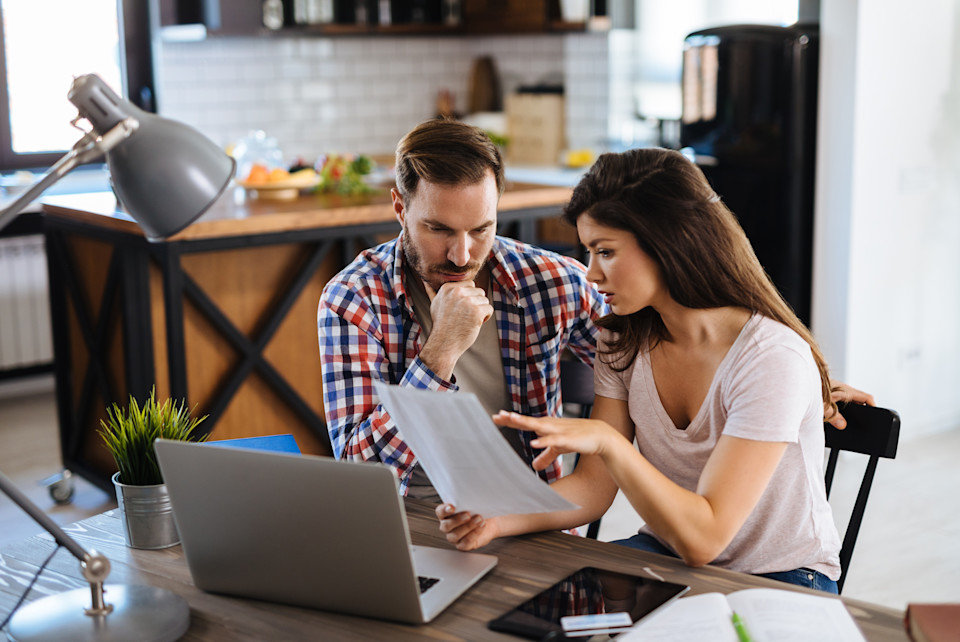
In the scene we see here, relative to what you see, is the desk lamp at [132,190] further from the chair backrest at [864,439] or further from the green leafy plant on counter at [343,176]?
the green leafy plant on counter at [343,176]

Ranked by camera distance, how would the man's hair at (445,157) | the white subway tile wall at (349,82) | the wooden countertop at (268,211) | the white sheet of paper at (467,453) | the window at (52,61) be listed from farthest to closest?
the white subway tile wall at (349,82), the window at (52,61), the wooden countertop at (268,211), the man's hair at (445,157), the white sheet of paper at (467,453)

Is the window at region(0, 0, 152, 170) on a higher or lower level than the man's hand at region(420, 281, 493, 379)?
higher

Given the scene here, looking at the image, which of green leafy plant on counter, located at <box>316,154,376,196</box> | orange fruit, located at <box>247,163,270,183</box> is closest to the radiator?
orange fruit, located at <box>247,163,270,183</box>

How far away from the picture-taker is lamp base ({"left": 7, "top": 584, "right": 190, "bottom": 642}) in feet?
4.08

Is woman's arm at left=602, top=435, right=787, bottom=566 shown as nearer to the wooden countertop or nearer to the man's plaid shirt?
the man's plaid shirt

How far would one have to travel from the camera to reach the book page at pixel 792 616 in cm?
122

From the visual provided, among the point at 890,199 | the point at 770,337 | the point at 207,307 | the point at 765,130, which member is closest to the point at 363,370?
the point at 770,337

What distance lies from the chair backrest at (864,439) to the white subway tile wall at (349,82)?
4346 mm

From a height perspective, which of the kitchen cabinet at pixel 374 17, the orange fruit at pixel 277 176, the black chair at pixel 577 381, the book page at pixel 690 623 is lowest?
the book page at pixel 690 623

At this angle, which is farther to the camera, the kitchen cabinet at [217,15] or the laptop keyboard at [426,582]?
the kitchen cabinet at [217,15]

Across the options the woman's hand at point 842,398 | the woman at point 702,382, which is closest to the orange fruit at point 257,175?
the woman at point 702,382

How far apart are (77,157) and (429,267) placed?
93 centimetres

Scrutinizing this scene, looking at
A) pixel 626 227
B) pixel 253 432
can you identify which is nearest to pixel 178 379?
pixel 253 432

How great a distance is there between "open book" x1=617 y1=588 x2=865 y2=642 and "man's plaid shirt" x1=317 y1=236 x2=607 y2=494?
0.67 m
